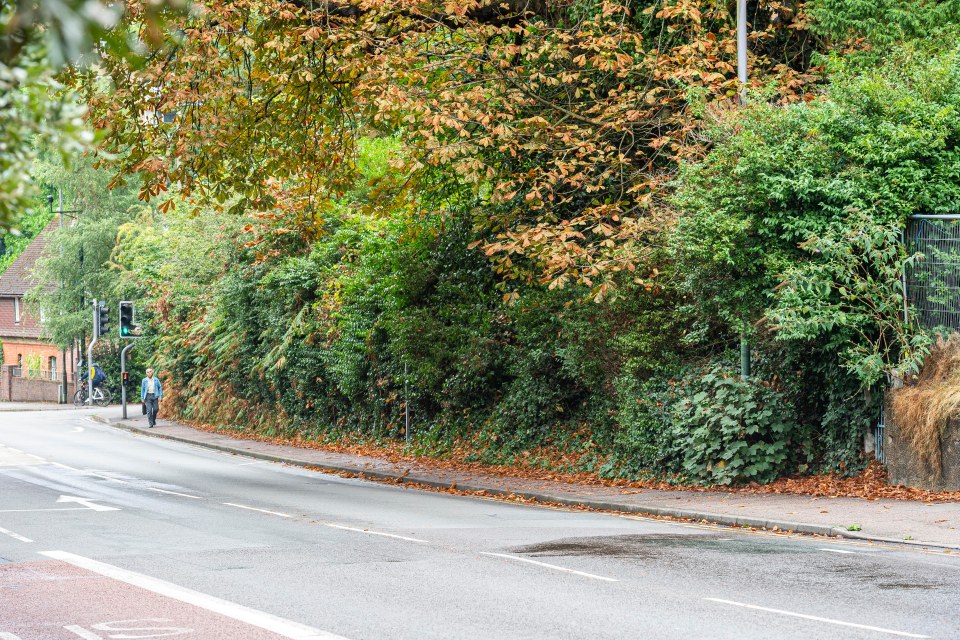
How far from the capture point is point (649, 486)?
17.1 metres

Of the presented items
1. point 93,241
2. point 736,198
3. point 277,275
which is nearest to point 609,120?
point 736,198

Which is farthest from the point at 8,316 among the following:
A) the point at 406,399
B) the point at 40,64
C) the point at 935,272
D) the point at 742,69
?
the point at 40,64

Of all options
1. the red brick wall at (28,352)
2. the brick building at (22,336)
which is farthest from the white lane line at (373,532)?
the red brick wall at (28,352)

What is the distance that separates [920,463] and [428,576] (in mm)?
7721

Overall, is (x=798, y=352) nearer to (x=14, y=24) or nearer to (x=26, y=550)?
(x=26, y=550)

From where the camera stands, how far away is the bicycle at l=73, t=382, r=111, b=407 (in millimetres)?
54906

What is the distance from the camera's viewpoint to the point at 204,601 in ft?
28.7

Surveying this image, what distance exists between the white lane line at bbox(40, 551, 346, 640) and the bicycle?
1809 inches

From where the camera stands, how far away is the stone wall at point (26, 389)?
61.9 m

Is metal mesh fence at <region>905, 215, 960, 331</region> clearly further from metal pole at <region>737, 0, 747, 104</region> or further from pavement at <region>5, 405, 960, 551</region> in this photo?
metal pole at <region>737, 0, 747, 104</region>

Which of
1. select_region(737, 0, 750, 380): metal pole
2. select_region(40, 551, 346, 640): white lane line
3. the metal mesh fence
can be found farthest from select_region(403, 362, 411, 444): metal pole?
select_region(40, 551, 346, 640): white lane line

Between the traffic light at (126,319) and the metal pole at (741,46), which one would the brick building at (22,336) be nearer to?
the traffic light at (126,319)

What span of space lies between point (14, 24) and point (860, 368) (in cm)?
1316

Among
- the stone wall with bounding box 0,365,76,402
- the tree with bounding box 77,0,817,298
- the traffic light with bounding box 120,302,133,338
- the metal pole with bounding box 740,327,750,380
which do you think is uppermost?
the tree with bounding box 77,0,817,298
